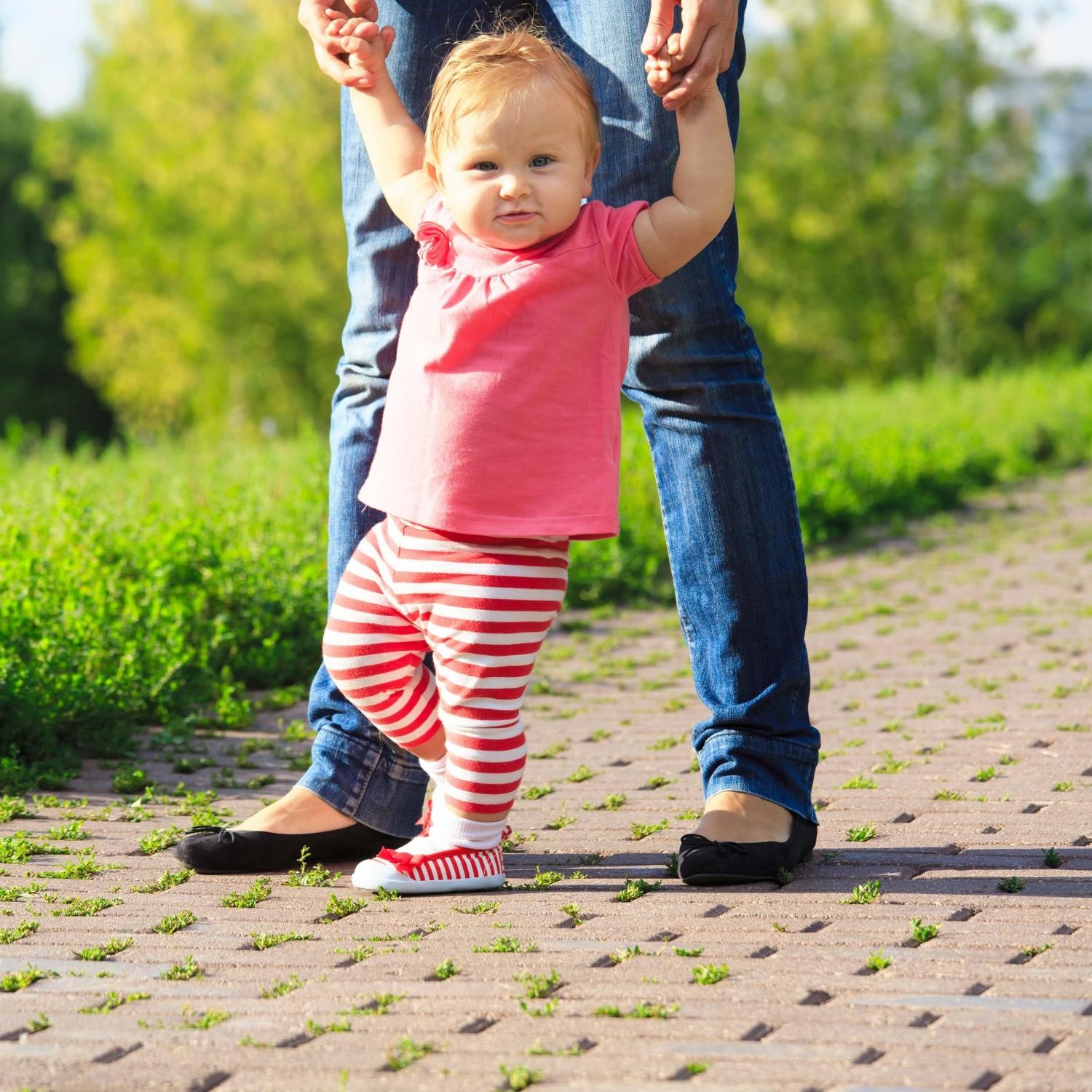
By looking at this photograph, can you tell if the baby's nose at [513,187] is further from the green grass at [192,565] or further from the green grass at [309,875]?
the green grass at [192,565]

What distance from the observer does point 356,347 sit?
10.3 ft

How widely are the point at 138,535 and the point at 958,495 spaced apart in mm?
5064

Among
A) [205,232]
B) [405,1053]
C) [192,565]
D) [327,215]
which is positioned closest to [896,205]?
[327,215]

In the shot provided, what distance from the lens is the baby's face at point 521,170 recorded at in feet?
8.75

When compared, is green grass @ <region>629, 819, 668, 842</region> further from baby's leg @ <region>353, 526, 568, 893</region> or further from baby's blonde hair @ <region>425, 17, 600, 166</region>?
baby's blonde hair @ <region>425, 17, 600, 166</region>

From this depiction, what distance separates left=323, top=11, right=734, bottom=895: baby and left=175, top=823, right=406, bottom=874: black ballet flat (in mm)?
199

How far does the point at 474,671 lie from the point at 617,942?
1.68ft

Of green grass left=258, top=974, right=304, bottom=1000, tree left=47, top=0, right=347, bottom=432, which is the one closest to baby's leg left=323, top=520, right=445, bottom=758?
green grass left=258, top=974, right=304, bottom=1000

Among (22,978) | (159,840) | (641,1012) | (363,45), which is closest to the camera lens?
(641,1012)

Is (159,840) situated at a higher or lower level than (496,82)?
lower

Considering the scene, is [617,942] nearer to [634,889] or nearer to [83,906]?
[634,889]

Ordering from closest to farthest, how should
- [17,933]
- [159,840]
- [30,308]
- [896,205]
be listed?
[17,933] → [159,840] → [896,205] → [30,308]

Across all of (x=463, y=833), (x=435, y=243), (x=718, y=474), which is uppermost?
Answer: (x=435, y=243)

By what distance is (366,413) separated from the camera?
10.2 feet
